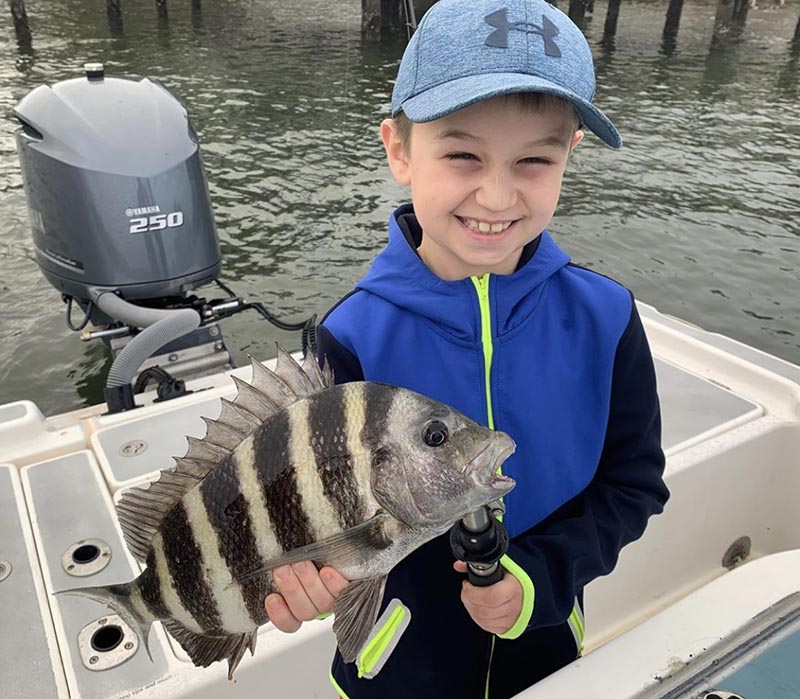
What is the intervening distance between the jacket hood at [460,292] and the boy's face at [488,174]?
100 mm

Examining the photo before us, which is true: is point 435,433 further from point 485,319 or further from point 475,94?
point 475,94

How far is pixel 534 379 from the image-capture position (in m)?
1.56

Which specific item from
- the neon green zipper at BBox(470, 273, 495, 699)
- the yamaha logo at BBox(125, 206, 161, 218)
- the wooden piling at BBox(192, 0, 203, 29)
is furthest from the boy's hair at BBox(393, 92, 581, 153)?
the wooden piling at BBox(192, 0, 203, 29)

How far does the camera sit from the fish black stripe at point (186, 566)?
4.27ft

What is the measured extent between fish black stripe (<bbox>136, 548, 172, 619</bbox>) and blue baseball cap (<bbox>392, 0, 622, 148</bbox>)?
1.01 m

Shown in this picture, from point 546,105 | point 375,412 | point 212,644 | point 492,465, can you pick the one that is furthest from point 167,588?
point 546,105

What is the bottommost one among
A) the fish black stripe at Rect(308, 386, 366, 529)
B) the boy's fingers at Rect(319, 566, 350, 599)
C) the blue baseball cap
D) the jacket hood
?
the boy's fingers at Rect(319, 566, 350, 599)

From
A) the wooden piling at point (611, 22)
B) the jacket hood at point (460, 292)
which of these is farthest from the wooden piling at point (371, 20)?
the jacket hood at point (460, 292)

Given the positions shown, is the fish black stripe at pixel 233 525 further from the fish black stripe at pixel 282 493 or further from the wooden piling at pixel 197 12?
the wooden piling at pixel 197 12

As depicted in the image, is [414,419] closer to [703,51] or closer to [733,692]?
[733,692]

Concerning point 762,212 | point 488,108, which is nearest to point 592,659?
point 488,108

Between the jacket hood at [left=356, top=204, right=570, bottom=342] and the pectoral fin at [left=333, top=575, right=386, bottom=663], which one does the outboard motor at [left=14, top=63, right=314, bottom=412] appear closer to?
A: the jacket hood at [left=356, top=204, right=570, bottom=342]

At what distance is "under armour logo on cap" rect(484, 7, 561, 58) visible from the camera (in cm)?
133

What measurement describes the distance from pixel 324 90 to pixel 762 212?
9.22 meters
